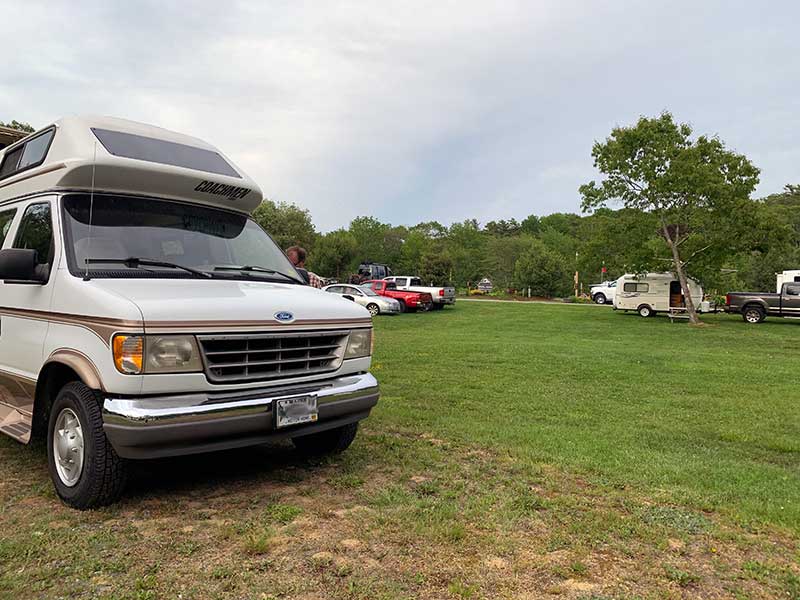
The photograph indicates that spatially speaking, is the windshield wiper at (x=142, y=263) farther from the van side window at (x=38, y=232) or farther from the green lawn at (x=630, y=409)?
the green lawn at (x=630, y=409)

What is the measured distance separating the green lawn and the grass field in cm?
4

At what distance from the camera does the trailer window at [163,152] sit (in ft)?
14.4

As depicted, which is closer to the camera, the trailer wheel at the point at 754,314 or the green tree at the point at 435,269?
the trailer wheel at the point at 754,314

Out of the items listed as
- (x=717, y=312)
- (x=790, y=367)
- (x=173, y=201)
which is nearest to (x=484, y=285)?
(x=717, y=312)

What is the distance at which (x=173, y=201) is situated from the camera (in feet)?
15.5

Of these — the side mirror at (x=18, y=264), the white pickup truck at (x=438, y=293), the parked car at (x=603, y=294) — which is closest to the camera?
the side mirror at (x=18, y=264)

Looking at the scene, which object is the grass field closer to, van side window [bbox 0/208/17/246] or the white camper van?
Answer: the white camper van

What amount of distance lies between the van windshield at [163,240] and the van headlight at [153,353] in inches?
31.2

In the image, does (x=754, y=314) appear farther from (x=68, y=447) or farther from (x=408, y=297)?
(x=68, y=447)

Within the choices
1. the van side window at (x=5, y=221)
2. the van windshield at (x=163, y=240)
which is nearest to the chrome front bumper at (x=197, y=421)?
the van windshield at (x=163, y=240)

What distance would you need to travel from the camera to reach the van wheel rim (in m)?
3.71

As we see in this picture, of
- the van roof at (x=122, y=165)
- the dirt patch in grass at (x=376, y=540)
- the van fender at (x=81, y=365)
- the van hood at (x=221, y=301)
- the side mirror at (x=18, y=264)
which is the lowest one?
the dirt patch in grass at (x=376, y=540)

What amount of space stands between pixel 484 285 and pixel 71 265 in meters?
61.1

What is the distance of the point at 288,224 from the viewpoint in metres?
57.1
